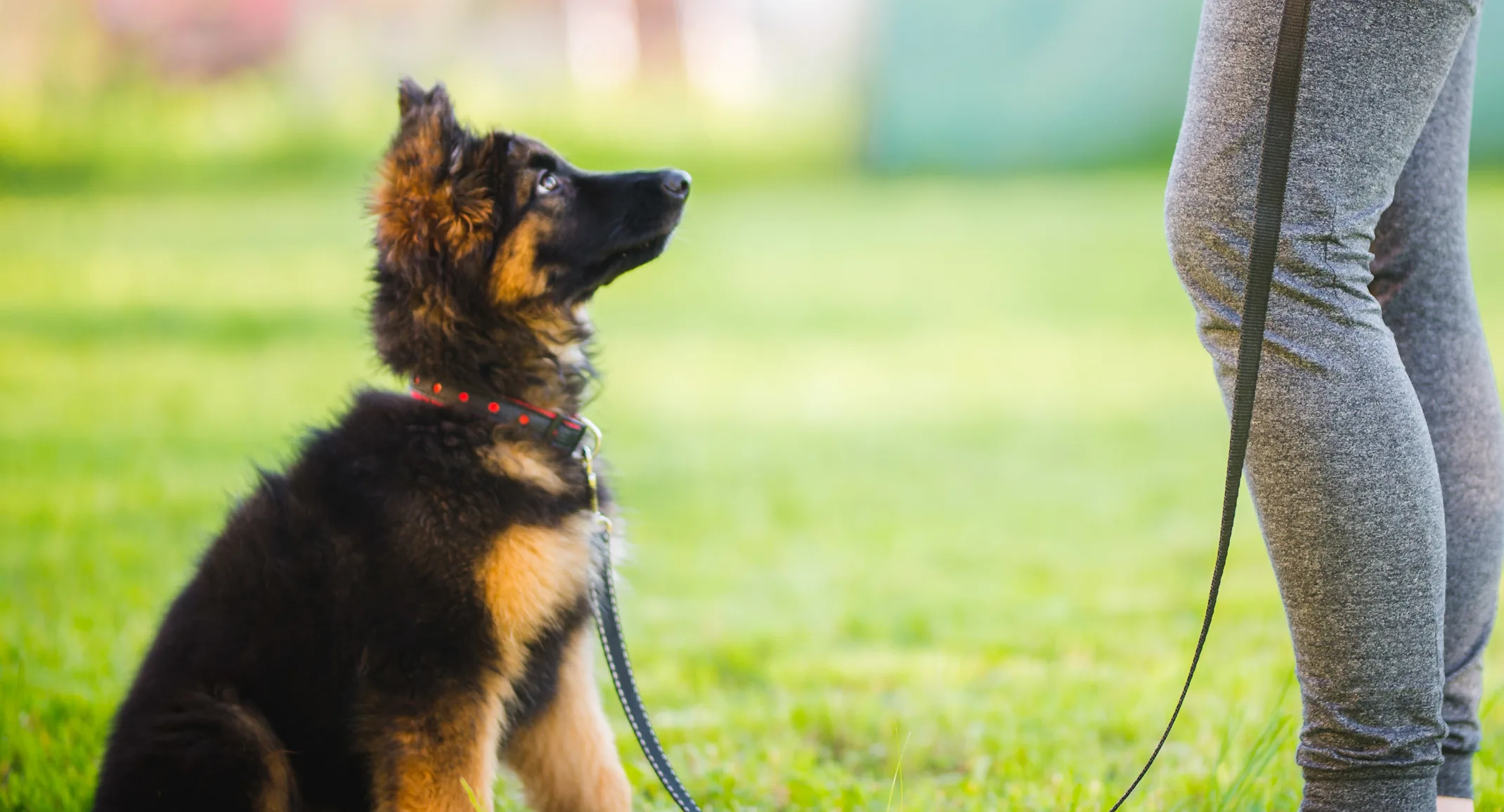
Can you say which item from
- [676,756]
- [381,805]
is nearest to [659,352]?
[676,756]

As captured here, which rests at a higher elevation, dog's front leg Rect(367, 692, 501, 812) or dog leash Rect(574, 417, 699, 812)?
dog leash Rect(574, 417, 699, 812)

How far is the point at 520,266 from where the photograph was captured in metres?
2.78

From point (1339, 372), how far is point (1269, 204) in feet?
0.89

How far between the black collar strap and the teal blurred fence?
1350 cm

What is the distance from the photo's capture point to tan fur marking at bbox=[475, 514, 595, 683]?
2.39 metres

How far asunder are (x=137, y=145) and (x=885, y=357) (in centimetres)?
1154

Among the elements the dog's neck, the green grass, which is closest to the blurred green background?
the green grass

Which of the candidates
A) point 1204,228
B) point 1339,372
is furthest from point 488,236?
point 1339,372

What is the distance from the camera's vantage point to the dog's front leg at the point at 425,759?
2.32 meters

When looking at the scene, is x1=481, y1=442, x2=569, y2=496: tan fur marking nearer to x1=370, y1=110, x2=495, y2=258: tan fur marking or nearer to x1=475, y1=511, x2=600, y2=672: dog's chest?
x1=475, y1=511, x2=600, y2=672: dog's chest

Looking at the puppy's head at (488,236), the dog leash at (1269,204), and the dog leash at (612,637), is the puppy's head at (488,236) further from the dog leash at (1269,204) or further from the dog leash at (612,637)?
the dog leash at (1269,204)

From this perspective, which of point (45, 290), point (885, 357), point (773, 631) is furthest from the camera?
point (45, 290)

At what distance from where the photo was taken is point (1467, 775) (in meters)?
2.28

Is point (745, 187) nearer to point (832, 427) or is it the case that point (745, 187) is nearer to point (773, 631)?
point (832, 427)
